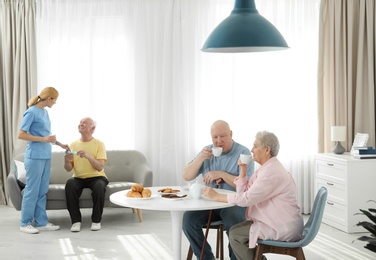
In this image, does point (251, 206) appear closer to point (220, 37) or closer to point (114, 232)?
point (220, 37)

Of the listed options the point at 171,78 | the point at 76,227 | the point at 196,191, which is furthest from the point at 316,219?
the point at 171,78

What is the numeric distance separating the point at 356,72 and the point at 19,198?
3.86 metres

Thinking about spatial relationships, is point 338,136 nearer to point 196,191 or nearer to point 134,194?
point 196,191

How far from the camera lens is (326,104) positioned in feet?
23.1

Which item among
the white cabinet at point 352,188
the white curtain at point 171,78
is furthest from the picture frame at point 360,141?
the white curtain at point 171,78

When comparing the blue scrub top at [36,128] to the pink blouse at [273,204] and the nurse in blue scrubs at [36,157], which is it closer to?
the nurse in blue scrubs at [36,157]

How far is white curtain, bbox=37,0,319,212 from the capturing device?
23.4 feet

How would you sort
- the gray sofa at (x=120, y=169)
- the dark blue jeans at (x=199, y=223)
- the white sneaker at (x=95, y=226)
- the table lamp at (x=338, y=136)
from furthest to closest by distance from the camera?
1. the gray sofa at (x=120, y=169)
2. the table lamp at (x=338, y=136)
3. the white sneaker at (x=95, y=226)
4. the dark blue jeans at (x=199, y=223)

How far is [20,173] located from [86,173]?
2.29 feet

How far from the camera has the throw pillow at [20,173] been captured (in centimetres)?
644

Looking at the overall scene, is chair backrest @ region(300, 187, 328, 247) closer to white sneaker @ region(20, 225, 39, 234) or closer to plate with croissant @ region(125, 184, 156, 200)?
plate with croissant @ region(125, 184, 156, 200)

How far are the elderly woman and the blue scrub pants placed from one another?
2.56 meters

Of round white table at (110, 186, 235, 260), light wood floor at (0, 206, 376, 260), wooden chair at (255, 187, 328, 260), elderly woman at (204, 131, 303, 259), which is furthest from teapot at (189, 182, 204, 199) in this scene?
light wood floor at (0, 206, 376, 260)

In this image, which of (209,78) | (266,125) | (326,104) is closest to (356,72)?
(326,104)
